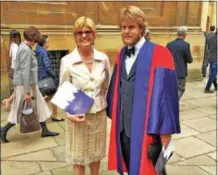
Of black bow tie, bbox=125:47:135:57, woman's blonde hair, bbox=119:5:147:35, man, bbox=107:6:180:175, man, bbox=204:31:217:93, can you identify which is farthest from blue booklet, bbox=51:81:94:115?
man, bbox=204:31:217:93

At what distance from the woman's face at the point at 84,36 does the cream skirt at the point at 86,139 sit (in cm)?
63

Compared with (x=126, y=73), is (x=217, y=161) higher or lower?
lower

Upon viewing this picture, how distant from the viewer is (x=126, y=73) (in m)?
2.38

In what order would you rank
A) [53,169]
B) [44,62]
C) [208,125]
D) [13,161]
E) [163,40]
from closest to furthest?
[53,169]
[13,161]
[44,62]
[208,125]
[163,40]

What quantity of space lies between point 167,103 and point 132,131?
0.37 meters

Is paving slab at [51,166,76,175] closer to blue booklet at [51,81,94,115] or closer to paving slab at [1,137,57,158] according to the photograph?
paving slab at [1,137,57,158]

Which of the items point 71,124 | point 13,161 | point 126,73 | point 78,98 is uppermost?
point 126,73

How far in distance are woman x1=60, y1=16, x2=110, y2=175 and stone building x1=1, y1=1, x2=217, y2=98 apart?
454 cm

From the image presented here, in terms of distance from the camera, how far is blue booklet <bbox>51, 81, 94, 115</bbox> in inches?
99.6

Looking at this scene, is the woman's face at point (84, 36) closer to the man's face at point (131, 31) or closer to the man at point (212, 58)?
the man's face at point (131, 31)

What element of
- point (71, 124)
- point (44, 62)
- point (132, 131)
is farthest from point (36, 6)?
point (132, 131)

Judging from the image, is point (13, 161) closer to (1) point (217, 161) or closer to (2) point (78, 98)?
(2) point (78, 98)

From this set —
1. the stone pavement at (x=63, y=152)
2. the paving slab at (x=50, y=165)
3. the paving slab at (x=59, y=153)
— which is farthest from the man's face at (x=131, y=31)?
the paving slab at (x=59, y=153)

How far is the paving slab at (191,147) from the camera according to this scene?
412 cm
